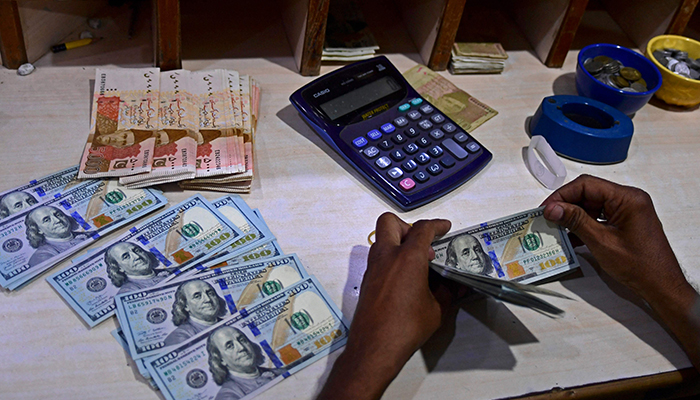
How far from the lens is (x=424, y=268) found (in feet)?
2.58

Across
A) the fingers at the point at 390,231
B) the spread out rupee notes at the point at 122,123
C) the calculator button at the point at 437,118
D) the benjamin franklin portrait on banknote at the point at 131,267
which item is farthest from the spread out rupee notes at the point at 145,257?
the calculator button at the point at 437,118

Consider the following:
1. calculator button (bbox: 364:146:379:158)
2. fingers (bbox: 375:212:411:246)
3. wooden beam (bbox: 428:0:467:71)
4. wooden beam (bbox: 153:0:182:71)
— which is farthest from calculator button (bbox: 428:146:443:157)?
wooden beam (bbox: 153:0:182:71)

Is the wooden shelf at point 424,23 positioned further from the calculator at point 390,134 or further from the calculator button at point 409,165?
the calculator button at point 409,165

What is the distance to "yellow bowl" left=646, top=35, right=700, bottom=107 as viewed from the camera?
1.25 metres

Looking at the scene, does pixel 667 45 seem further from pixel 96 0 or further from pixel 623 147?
pixel 96 0

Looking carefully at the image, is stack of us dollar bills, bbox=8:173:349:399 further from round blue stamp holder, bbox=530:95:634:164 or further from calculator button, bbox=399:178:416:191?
round blue stamp holder, bbox=530:95:634:164

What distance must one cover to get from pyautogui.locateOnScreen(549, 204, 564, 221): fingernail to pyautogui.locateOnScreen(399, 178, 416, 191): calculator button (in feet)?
0.78

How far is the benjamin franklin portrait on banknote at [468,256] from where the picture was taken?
0.90m

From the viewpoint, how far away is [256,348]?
0.79m

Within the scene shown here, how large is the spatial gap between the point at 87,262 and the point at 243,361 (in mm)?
291

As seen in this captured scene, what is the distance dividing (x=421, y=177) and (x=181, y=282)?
1.47 feet

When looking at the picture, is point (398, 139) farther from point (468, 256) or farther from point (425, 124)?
point (468, 256)

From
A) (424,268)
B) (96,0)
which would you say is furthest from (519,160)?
(96,0)

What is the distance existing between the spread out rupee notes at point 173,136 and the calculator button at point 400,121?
14.8 inches
